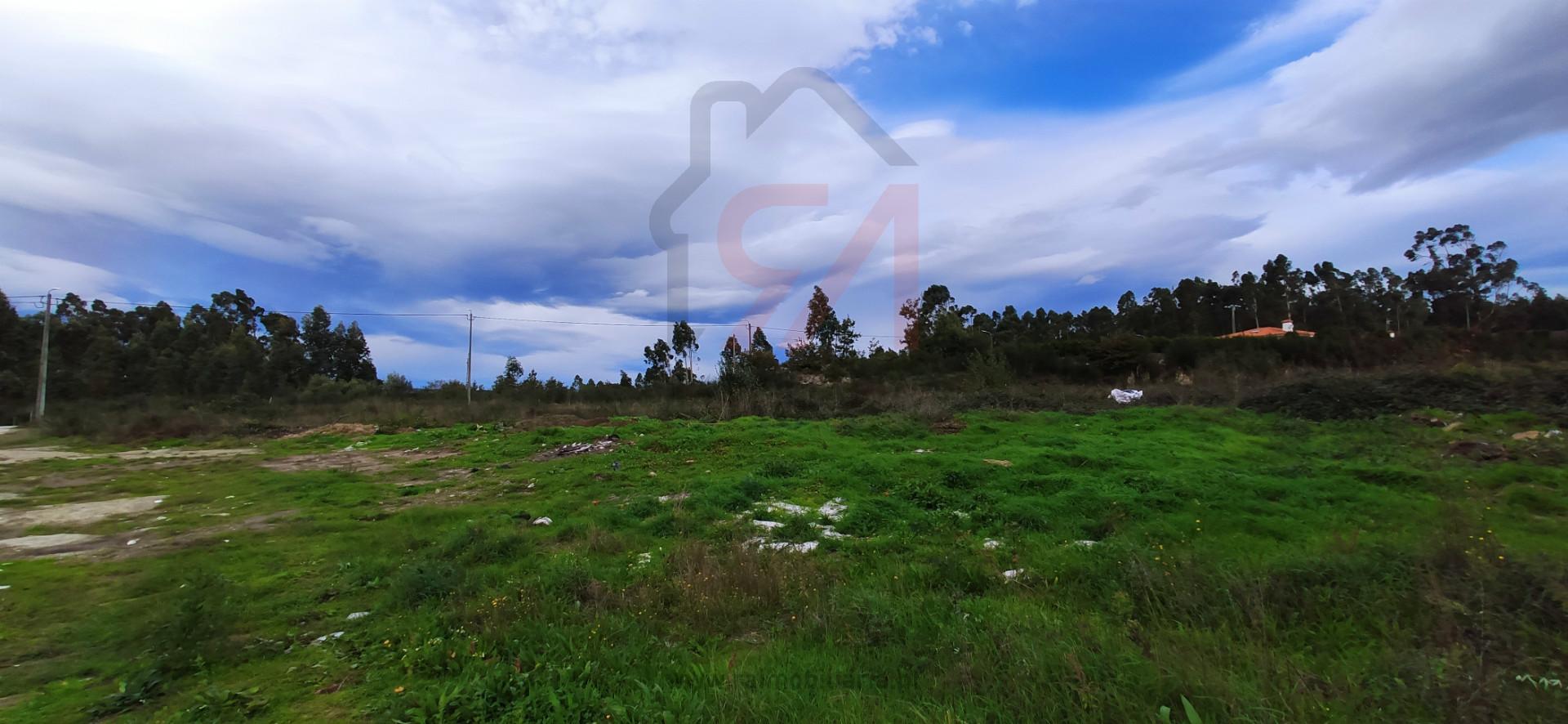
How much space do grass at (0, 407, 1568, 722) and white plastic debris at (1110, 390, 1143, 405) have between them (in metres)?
12.4

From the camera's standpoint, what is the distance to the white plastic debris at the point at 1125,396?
70.7ft

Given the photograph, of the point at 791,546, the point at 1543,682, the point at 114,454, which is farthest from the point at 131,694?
the point at 114,454

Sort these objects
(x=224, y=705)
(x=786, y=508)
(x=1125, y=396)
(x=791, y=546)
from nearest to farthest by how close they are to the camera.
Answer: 1. (x=224, y=705)
2. (x=791, y=546)
3. (x=786, y=508)
4. (x=1125, y=396)

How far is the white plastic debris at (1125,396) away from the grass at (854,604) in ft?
40.6

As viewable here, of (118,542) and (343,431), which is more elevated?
(343,431)

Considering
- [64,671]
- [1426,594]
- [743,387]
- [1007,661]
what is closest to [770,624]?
[1007,661]

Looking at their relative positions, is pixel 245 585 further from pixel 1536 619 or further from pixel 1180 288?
pixel 1180 288

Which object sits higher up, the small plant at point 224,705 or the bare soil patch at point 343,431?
the bare soil patch at point 343,431

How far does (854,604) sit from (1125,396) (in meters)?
21.6

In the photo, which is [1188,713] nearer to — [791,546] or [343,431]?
[791,546]

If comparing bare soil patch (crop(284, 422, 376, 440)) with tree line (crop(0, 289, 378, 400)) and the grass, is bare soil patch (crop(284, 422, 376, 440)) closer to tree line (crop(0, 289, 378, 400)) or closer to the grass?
the grass

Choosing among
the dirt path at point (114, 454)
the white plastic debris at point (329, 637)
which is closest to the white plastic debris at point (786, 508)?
the white plastic debris at point (329, 637)

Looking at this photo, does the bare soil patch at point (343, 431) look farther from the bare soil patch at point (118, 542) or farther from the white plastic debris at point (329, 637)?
the white plastic debris at point (329, 637)

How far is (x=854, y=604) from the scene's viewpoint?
4.05 metres
